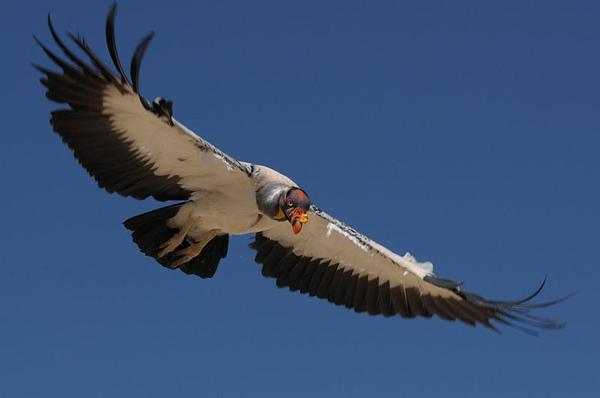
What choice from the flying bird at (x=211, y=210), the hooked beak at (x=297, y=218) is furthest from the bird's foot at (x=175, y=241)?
the hooked beak at (x=297, y=218)

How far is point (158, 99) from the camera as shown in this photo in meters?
12.3

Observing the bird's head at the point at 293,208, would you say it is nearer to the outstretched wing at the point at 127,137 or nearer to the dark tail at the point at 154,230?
the outstretched wing at the point at 127,137

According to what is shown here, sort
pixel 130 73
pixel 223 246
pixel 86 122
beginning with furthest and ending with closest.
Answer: pixel 223 246 → pixel 86 122 → pixel 130 73

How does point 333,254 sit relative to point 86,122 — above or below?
above

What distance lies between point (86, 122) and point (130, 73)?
114 cm

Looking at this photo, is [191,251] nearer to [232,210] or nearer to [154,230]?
[154,230]

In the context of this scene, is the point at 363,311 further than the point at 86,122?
Yes

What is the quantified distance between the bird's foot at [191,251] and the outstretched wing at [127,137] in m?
0.62

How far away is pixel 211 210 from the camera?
1420cm

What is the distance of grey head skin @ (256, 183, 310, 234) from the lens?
530 inches

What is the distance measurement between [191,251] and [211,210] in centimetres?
67

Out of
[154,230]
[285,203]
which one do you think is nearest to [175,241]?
[154,230]

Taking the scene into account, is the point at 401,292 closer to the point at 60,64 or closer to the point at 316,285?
the point at 316,285

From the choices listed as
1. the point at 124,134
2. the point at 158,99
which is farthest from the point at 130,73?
the point at 124,134
